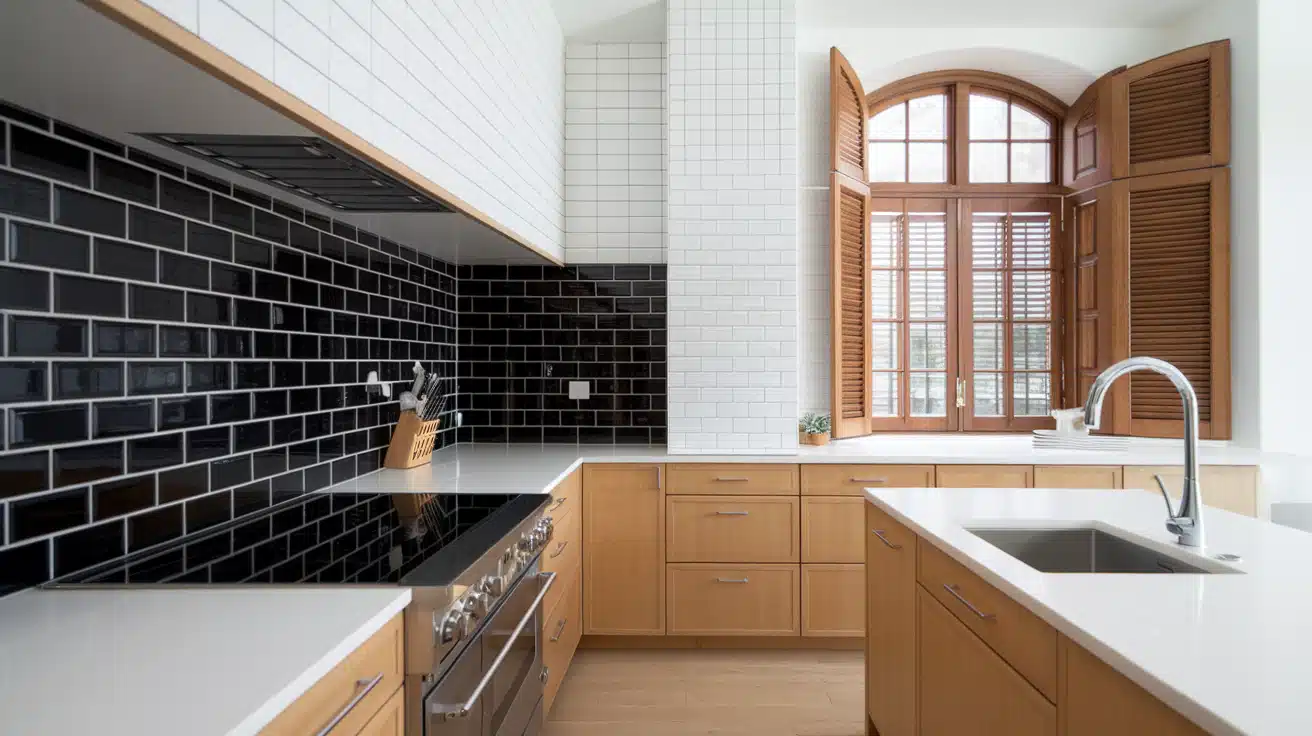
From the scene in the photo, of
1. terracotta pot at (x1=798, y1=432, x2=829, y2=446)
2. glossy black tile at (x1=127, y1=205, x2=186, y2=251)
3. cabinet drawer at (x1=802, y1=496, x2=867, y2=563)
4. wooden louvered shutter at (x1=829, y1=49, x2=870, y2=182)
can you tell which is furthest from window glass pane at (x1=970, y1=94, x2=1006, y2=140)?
glossy black tile at (x1=127, y1=205, x2=186, y2=251)

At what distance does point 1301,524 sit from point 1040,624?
2.77 meters

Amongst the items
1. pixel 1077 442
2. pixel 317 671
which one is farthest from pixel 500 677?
pixel 1077 442

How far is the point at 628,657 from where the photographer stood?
3.23 m

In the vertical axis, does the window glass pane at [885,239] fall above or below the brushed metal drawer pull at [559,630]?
above

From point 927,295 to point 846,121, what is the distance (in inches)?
41.0

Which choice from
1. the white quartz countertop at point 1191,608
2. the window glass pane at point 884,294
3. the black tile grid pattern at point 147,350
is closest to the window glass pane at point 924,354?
the window glass pane at point 884,294

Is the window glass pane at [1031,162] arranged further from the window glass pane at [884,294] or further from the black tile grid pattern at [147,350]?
the black tile grid pattern at [147,350]

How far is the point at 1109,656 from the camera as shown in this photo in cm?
104

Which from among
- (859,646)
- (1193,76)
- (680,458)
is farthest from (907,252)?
(859,646)

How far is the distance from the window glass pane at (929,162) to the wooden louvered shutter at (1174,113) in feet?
2.65

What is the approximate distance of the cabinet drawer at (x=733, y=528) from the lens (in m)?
3.20

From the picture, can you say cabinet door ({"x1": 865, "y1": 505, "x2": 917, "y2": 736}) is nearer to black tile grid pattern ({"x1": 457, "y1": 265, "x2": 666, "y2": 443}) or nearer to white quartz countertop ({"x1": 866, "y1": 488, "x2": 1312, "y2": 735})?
white quartz countertop ({"x1": 866, "y1": 488, "x2": 1312, "y2": 735})

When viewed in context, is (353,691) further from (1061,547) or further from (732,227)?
(732,227)

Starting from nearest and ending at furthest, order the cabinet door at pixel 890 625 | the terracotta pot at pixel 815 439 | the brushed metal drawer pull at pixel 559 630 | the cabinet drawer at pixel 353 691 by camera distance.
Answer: the cabinet drawer at pixel 353 691
the cabinet door at pixel 890 625
the brushed metal drawer pull at pixel 559 630
the terracotta pot at pixel 815 439
